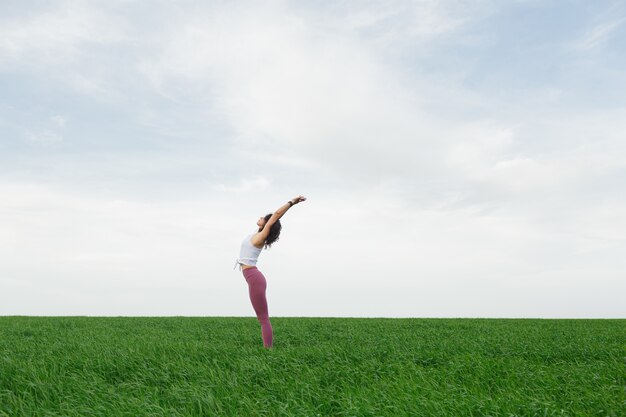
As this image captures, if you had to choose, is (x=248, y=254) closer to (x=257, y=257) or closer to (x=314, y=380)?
(x=257, y=257)

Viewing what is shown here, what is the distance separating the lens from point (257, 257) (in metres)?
9.84

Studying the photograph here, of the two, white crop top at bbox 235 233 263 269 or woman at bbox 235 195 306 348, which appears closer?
woman at bbox 235 195 306 348

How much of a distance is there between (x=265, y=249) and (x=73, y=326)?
9.66 meters

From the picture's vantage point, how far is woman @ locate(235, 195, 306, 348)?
377 inches

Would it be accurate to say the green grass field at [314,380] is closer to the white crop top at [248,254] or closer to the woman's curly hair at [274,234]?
the white crop top at [248,254]

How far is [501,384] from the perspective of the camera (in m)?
7.10

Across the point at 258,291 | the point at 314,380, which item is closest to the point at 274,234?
the point at 258,291

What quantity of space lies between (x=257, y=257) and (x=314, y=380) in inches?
136

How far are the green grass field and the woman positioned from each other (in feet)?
2.33

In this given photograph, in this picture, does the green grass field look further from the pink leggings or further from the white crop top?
the white crop top

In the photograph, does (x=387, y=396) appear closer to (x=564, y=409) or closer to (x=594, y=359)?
(x=564, y=409)

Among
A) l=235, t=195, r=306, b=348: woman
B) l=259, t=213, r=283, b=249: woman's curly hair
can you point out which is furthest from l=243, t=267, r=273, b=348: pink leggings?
l=259, t=213, r=283, b=249: woman's curly hair

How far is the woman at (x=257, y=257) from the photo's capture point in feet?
31.4

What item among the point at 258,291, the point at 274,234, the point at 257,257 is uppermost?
the point at 274,234
